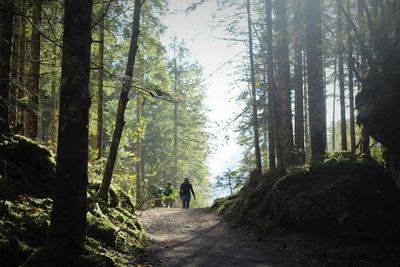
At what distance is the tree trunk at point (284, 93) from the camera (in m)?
15.5

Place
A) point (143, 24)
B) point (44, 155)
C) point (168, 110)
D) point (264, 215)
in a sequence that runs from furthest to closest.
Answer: point (168, 110) → point (143, 24) → point (264, 215) → point (44, 155)

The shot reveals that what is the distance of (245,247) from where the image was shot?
9.32 metres

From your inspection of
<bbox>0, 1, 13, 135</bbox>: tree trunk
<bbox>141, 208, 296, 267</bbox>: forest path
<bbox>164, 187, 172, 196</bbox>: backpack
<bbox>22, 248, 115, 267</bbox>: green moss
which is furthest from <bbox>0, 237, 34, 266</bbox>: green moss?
<bbox>164, 187, 172, 196</bbox>: backpack

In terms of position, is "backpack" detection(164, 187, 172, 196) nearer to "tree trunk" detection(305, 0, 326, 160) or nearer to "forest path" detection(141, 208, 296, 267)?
"forest path" detection(141, 208, 296, 267)

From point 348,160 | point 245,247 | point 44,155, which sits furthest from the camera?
point 348,160

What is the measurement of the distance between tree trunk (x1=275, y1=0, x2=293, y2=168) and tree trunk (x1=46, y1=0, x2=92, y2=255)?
34.6 ft

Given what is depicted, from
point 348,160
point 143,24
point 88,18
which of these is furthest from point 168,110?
point 88,18

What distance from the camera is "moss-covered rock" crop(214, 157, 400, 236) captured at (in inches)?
323

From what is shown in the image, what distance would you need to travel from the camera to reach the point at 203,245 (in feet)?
32.2

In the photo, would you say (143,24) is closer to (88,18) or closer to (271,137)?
(271,137)

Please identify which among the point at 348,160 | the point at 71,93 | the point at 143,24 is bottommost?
the point at 348,160

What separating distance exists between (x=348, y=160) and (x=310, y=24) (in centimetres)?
524

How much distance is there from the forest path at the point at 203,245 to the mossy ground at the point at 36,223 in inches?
30.6

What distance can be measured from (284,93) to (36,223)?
12.2 m
